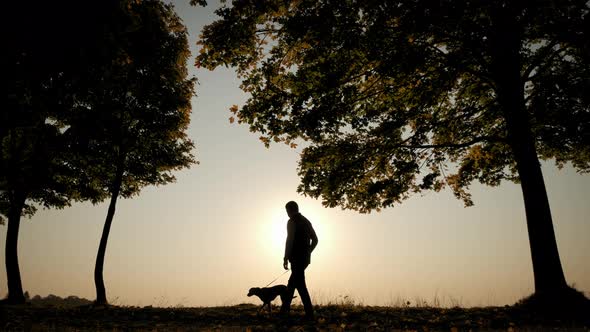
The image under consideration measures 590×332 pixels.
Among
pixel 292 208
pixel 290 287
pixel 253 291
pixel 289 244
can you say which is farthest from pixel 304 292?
pixel 292 208

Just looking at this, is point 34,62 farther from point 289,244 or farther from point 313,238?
point 313,238

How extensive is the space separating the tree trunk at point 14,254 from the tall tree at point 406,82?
36.9 feet

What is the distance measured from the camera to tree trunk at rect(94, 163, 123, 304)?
38.1 ft

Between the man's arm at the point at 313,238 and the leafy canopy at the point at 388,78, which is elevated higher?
the leafy canopy at the point at 388,78

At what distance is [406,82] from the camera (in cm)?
898

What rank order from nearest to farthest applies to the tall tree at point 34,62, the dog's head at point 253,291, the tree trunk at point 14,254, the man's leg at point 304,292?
1. the tall tree at point 34,62
2. the man's leg at point 304,292
3. the dog's head at point 253,291
4. the tree trunk at point 14,254


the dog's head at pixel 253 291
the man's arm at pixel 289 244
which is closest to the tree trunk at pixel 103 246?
the dog's head at pixel 253 291

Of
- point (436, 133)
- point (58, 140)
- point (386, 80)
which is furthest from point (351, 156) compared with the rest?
point (58, 140)

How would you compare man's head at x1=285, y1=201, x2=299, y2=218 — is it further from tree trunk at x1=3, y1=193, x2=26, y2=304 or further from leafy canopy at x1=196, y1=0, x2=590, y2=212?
tree trunk at x1=3, y1=193, x2=26, y2=304

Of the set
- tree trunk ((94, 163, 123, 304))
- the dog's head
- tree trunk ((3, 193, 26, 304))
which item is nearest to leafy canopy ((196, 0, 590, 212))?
the dog's head

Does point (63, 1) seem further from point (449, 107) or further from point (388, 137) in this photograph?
point (449, 107)

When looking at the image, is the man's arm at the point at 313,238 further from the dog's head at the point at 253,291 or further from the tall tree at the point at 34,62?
the tall tree at the point at 34,62

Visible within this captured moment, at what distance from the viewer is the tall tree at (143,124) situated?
11.6m

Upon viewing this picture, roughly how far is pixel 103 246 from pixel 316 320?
873 centimetres
